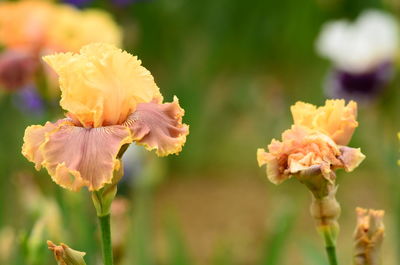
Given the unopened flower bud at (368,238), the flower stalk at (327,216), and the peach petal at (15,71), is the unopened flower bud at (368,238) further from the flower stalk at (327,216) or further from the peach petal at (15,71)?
the peach petal at (15,71)

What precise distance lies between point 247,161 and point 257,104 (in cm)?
28

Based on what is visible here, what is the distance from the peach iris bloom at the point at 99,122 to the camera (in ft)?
2.48

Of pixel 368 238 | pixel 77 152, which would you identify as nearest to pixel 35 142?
pixel 77 152

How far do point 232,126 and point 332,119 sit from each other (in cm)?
316

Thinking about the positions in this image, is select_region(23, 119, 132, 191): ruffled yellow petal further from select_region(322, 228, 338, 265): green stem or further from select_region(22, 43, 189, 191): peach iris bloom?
select_region(322, 228, 338, 265): green stem

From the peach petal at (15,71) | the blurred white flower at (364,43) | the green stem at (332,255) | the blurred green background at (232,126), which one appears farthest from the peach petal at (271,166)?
the blurred white flower at (364,43)

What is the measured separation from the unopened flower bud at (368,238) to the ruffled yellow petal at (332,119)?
91 mm

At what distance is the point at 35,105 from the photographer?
2.75 m

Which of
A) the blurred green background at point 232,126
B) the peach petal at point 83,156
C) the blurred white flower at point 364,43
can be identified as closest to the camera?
the peach petal at point 83,156

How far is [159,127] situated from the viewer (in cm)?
80

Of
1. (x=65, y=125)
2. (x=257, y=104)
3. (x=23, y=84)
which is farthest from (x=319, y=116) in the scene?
(x=257, y=104)

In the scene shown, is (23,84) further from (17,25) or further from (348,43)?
(348,43)

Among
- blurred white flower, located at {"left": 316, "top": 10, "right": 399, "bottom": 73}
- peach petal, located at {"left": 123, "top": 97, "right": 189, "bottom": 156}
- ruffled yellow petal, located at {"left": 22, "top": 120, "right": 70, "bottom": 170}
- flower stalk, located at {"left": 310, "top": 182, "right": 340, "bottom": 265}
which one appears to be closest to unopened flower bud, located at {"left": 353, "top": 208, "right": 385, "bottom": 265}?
flower stalk, located at {"left": 310, "top": 182, "right": 340, "bottom": 265}

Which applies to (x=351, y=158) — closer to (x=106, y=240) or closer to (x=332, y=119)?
(x=332, y=119)
